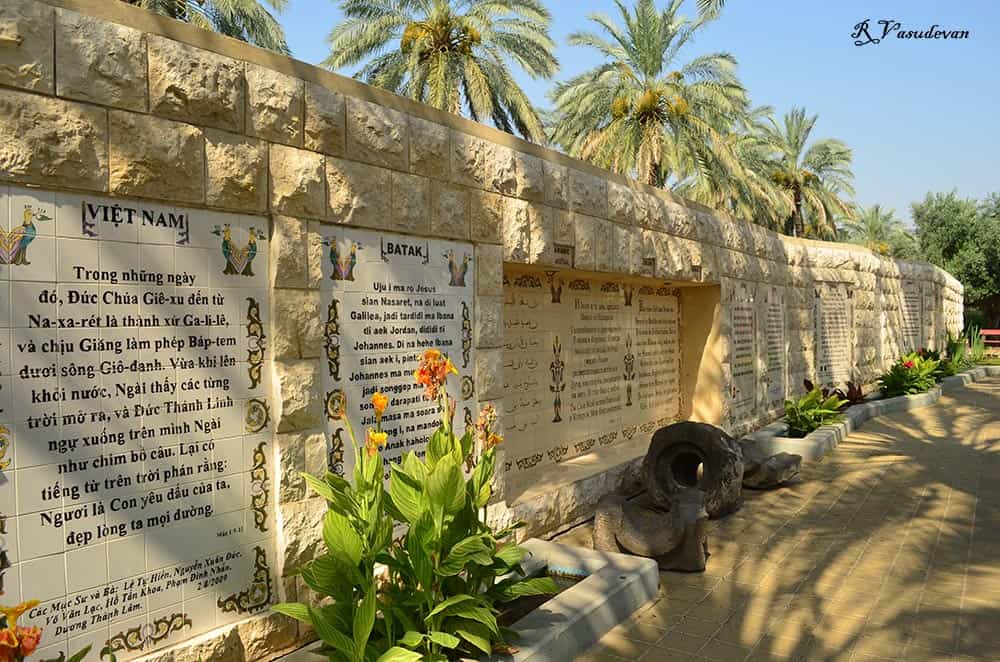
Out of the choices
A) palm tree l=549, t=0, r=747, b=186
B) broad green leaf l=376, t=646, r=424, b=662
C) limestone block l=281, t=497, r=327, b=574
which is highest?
palm tree l=549, t=0, r=747, b=186

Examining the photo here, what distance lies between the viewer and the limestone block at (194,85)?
329 centimetres

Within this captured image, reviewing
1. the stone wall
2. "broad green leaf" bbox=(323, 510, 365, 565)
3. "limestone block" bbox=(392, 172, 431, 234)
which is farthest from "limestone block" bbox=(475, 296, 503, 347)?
"broad green leaf" bbox=(323, 510, 365, 565)

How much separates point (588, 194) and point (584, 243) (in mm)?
454

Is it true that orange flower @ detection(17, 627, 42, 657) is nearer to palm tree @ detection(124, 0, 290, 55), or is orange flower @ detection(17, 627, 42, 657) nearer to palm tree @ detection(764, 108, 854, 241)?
palm tree @ detection(124, 0, 290, 55)

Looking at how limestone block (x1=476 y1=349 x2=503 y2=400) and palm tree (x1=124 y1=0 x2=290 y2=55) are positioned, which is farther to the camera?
palm tree (x1=124 y1=0 x2=290 y2=55)

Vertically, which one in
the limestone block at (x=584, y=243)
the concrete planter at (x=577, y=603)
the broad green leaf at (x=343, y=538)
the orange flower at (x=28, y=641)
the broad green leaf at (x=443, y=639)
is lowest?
the concrete planter at (x=577, y=603)

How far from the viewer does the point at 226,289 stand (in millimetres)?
3594

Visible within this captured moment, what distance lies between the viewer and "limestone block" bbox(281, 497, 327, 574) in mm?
3809

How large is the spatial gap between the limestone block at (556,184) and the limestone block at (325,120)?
219cm

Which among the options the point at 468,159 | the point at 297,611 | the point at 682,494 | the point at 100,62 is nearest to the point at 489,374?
the point at 468,159

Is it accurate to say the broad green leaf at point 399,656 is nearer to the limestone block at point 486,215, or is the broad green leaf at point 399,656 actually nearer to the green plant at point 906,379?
the limestone block at point 486,215

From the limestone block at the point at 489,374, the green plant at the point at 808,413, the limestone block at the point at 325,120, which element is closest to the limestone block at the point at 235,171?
the limestone block at the point at 325,120

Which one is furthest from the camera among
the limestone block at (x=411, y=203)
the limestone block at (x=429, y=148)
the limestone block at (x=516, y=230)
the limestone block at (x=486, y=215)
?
the limestone block at (x=516, y=230)

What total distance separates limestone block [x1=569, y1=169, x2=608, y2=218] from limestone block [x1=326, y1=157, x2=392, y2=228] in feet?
7.63
